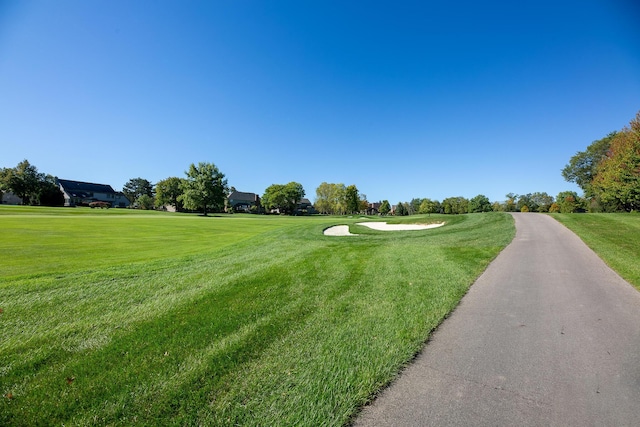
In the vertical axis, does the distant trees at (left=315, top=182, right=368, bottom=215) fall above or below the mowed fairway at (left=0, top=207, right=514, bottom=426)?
above

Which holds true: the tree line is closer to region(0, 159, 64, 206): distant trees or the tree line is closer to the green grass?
region(0, 159, 64, 206): distant trees

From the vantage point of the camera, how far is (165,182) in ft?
269

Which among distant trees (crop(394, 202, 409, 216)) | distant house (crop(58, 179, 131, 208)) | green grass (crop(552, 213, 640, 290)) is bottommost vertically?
green grass (crop(552, 213, 640, 290))

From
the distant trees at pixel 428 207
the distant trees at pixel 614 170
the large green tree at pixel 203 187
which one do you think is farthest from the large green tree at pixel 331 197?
the distant trees at pixel 614 170

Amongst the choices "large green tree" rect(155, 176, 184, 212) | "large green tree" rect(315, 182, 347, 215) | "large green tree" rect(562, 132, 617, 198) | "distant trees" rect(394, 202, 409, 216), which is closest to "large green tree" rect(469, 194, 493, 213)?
"distant trees" rect(394, 202, 409, 216)

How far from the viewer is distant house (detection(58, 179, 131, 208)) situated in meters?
78.3

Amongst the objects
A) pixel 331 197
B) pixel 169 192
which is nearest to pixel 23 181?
pixel 169 192

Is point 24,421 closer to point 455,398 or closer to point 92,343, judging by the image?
point 92,343

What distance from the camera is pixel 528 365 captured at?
322 cm

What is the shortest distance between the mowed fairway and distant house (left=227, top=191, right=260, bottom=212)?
94.9 metres

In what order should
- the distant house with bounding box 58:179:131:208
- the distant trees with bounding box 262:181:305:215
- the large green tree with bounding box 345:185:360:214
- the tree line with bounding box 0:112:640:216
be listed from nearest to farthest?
the tree line with bounding box 0:112:640:216, the distant house with bounding box 58:179:131:208, the large green tree with bounding box 345:185:360:214, the distant trees with bounding box 262:181:305:215

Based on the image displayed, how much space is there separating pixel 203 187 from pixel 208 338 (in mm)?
61152

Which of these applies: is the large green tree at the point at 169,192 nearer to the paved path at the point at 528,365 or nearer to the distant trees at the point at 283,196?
the distant trees at the point at 283,196

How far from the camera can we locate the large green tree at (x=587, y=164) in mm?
48250
